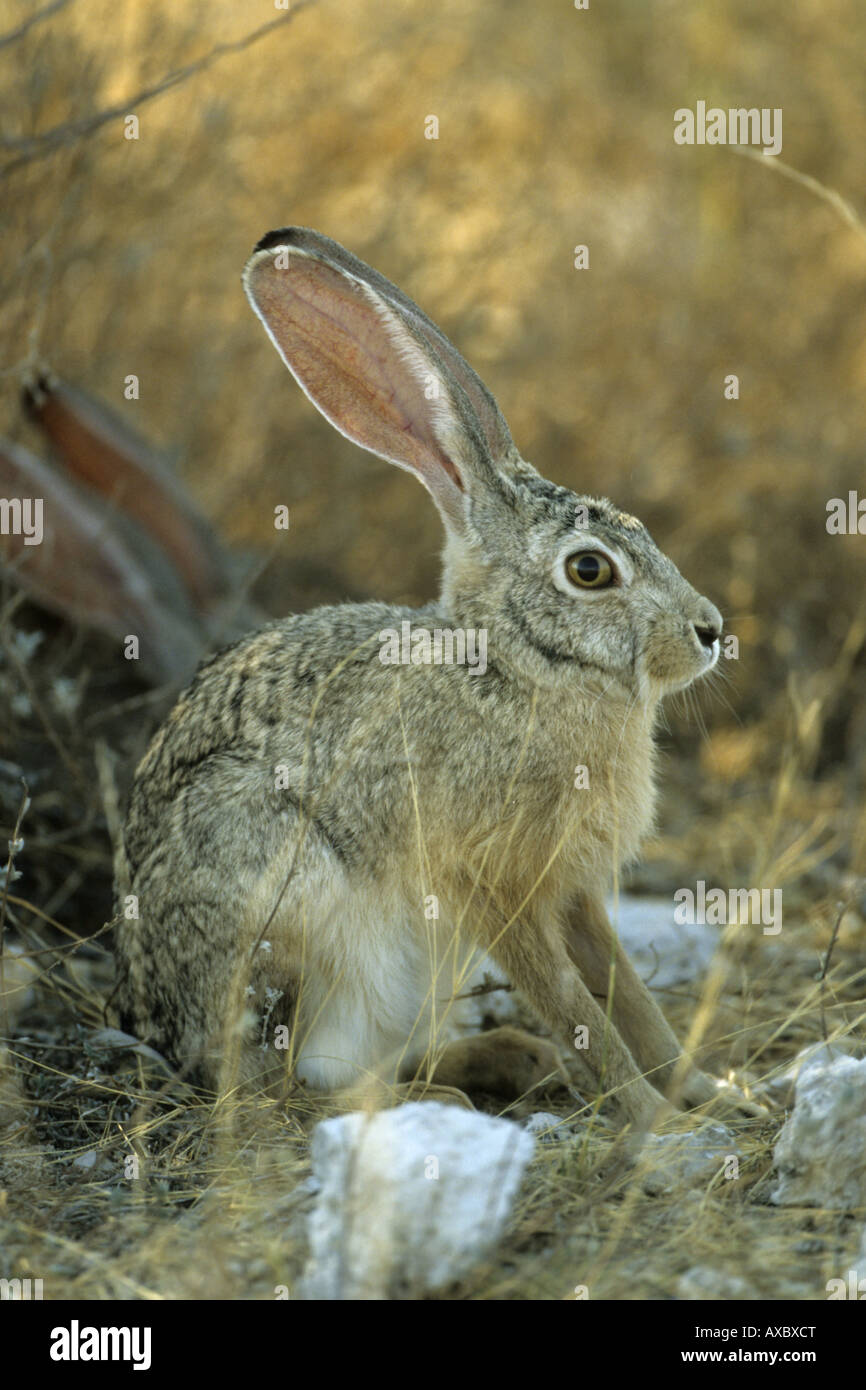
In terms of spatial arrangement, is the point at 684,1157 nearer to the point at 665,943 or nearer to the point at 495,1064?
the point at 495,1064

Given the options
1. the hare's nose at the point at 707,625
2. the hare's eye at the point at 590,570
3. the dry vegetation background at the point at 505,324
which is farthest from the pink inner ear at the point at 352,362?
the dry vegetation background at the point at 505,324

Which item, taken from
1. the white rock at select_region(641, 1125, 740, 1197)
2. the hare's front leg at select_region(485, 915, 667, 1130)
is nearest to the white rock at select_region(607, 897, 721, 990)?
the hare's front leg at select_region(485, 915, 667, 1130)

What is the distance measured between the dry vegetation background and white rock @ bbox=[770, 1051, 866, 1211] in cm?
103

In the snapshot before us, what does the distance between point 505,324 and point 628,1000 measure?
491 centimetres

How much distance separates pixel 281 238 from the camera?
3.64 metres

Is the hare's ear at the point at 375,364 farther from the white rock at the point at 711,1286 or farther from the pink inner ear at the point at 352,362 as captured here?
the white rock at the point at 711,1286

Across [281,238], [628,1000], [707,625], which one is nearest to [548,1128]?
[628,1000]

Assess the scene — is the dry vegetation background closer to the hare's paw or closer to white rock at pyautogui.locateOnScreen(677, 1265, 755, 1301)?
the hare's paw

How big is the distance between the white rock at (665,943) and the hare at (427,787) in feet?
2.96

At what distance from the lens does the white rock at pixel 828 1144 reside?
2.95 meters

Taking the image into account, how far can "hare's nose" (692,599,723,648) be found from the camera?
3.68m
